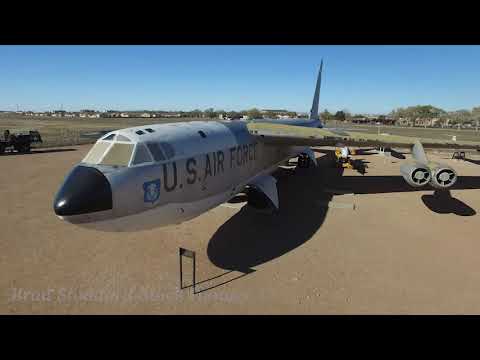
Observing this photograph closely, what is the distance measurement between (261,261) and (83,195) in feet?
19.1

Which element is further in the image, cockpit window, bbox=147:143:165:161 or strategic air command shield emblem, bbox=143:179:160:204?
cockpit window, bbox=147:143:165:161

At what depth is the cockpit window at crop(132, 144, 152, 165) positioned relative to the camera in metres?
7.65

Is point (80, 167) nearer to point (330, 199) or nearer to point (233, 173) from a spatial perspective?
point (233, 173)

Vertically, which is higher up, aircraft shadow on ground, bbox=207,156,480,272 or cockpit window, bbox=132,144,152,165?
cockpit window, bbox=132,144,152,165

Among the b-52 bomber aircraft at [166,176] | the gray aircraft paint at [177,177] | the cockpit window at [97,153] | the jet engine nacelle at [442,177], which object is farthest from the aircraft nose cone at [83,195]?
the jet engine nacelle at [442,177]

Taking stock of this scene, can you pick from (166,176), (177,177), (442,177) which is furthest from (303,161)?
(166,176)

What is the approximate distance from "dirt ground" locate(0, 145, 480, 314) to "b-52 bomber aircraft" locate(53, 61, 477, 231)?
1.86 metres

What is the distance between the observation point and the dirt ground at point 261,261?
25.2 feet

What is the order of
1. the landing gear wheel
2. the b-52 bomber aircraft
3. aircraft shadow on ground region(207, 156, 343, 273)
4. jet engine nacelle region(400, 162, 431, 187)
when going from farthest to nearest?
the landing gear wheel < jet engine nacelle region(400, 162, 431, 187) < aircraft shadow on ground region(207, 156, 343, 273) < the b-52 bomber aircraft

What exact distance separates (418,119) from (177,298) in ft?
681

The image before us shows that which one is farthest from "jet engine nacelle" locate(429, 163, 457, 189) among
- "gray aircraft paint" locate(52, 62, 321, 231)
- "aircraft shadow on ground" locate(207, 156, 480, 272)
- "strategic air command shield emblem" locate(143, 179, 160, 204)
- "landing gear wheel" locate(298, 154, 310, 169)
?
"strategic air command shield emblem" locate(143, 179, 160, 204)

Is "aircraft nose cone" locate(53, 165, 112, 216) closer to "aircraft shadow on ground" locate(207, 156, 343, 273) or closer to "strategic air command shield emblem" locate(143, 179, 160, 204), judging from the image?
"strategic air command shield emblem" locate(143, 179, 160, 204)
